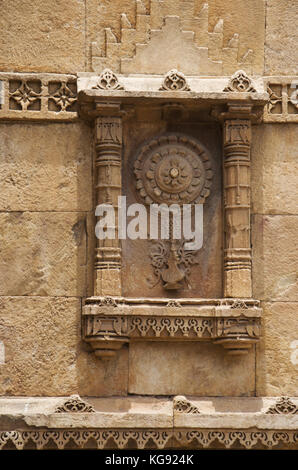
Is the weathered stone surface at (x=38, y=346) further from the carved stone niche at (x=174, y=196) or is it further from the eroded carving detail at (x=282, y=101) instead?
the eroded carving detail at (x=282, y=101)

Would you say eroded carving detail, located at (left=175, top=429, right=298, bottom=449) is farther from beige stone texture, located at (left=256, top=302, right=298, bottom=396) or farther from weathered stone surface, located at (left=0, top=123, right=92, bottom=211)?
weathered stone surface, located at (left=0, top=123, right=92, bottom=211)

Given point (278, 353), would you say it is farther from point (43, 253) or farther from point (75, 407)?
point (43, 253)

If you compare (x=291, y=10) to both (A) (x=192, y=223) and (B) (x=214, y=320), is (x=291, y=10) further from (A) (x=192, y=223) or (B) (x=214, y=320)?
(B) (x=214, y=320)

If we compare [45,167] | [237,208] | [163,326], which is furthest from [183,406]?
[45,167]

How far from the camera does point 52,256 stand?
307 inches

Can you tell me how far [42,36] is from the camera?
795 cm

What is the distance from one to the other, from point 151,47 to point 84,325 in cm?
216

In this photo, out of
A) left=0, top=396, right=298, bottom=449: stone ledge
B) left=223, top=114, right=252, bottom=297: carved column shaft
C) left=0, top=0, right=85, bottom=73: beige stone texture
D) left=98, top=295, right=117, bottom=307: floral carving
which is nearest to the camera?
left=0, top=396, right=298, bottom=449: stone ledge

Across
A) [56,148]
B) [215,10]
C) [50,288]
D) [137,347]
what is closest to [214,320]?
[137,347]

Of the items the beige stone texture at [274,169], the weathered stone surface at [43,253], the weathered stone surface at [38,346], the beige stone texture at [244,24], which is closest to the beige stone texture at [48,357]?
the weathered stone surface at [38,346]

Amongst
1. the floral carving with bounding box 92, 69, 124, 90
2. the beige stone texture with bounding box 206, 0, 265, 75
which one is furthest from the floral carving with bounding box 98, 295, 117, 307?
the beige stone texture with bounding box 206, 0, 265, 75

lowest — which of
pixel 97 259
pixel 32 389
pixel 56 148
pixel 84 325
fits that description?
pixel 32 389

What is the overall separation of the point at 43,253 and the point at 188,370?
4.55ft

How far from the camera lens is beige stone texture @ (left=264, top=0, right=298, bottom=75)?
8.02 m
